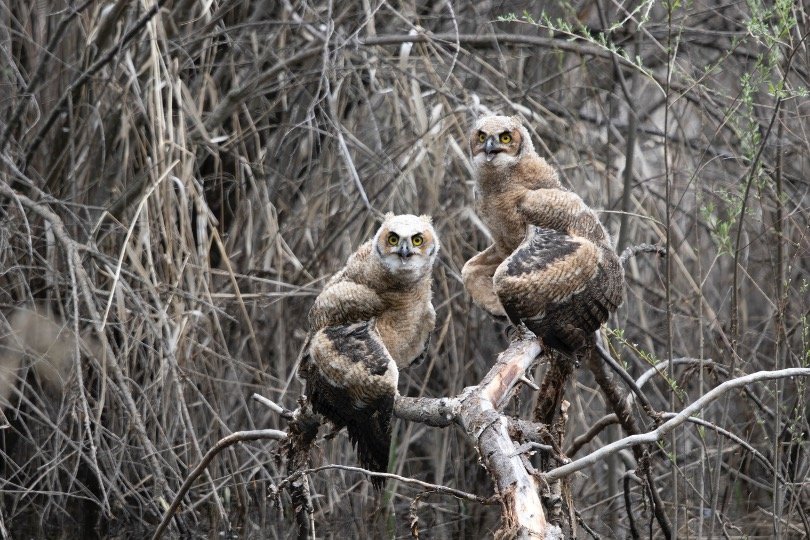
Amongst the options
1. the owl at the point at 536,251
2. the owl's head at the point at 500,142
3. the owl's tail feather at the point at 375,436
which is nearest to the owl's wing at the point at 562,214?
the owl at the point at 536,251

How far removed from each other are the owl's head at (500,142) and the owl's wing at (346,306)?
0.75 meters

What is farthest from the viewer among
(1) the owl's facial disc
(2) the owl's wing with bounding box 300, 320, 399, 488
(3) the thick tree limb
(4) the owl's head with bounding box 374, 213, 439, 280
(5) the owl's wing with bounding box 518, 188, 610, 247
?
(1) the owl's facial disc

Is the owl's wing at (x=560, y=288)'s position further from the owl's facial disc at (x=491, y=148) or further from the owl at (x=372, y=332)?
the owl's facial disc at (x=491, y=148)

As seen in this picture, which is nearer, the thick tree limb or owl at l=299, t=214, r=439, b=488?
the thick tree limb

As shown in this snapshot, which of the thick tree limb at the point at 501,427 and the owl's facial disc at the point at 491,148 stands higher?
the owl's facial disc at the point at 491,148

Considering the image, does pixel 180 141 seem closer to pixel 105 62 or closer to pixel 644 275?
pixel 105 62

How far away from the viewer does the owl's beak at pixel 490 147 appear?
3664 mm

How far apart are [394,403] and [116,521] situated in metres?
2.62

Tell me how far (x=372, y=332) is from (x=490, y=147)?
897 mm

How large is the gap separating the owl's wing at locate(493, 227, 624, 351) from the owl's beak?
0.43 m

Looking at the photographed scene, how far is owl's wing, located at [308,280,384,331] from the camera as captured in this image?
323 cm

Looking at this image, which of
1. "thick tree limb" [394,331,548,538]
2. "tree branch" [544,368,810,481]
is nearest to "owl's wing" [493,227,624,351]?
"thick tree limb" [394,331,548,538]

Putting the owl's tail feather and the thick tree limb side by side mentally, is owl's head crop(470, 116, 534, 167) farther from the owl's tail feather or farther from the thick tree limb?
the owl's tail feather

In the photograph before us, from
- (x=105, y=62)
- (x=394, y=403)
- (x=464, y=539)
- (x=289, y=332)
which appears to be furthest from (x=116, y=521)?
(x=394, y=403)
